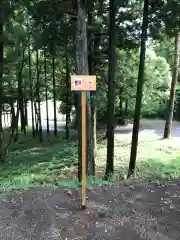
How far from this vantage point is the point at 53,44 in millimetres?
9680

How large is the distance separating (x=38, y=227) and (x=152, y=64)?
20243 millimetres

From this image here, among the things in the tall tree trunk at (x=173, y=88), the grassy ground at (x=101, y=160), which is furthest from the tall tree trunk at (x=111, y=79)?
the tall tree trunk at (x=173, y=88)

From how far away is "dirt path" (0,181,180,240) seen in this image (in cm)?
375

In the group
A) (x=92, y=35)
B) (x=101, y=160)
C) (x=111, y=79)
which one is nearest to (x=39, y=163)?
(x=101, y=160)

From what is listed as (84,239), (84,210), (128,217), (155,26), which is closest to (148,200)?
(128,217)

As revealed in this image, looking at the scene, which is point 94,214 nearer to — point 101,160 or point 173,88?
point 101,160

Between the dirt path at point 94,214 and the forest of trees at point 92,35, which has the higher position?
the forest of trees at point 92,35

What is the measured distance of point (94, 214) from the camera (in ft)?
13.5

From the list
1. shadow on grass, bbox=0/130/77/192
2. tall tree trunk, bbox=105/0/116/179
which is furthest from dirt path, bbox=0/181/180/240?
shadow on grass, bbox=0/130/77/192

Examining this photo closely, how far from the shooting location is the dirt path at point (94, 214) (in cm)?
375

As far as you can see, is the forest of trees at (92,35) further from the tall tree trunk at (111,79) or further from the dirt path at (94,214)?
the dirt path at (94,214)

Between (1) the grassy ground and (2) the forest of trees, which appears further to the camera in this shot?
(1) the grassy ground

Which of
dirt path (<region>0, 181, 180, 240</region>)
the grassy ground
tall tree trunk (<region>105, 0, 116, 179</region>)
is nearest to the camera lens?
dirt path (<region>0, 181, 180, 240</region>)

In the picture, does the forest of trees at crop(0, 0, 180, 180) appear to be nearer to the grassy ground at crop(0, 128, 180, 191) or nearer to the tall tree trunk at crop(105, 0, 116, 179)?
the tall tree trunk at crop(105, 0, 116, 179)
